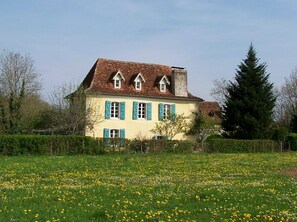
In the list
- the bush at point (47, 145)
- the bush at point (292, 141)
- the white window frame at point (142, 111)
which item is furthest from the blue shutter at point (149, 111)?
the bush at point (292, 141)

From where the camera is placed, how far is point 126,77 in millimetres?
49188

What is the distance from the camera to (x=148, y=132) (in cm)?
4797

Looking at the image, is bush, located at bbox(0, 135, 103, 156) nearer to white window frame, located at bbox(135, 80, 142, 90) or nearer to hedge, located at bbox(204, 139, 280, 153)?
hedge, located at bbox(204, 139, 280, 153)

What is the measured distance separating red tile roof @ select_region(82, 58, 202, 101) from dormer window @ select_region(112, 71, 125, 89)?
0.33 m

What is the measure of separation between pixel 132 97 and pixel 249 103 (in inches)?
525

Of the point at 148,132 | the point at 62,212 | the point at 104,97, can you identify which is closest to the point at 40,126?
the point at 104,97

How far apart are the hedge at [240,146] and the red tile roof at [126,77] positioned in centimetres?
987

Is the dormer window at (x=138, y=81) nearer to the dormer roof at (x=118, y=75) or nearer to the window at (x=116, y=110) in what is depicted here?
the dormer roof at (x=118, y=75)

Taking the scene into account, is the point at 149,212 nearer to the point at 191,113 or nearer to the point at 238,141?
the point at 238,141

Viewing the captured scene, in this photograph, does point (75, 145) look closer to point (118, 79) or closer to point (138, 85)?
point (118, 79)

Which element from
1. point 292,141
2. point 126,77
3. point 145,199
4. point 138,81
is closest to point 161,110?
point 138,81

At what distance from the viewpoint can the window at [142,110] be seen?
4738 centimetres

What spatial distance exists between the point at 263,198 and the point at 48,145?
26.0m

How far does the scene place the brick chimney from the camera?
166ft
